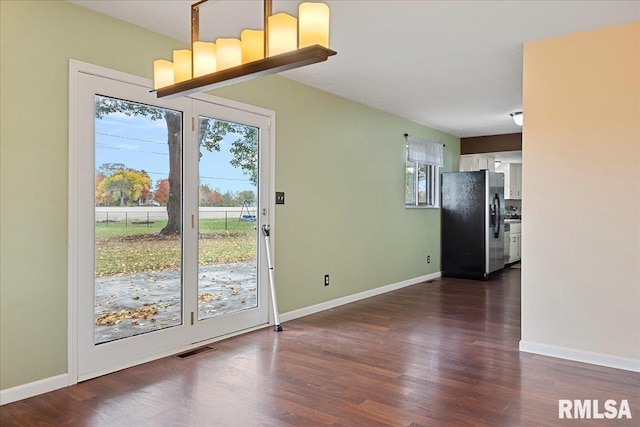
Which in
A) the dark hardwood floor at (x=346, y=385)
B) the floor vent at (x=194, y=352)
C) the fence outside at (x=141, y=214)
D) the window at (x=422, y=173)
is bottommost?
the dark hardwood floor at (x=346, y=385)

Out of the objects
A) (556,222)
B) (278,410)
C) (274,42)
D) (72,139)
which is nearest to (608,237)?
(556,222)

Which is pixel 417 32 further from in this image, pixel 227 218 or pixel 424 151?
pixel 424 151

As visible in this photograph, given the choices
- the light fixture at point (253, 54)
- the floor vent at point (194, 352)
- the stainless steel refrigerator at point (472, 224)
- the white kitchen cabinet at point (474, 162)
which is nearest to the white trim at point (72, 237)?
the floor vent at point (194, 352)

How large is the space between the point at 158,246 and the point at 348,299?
263cm

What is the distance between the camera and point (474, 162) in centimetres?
798

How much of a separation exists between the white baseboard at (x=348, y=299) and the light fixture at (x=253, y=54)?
280cm

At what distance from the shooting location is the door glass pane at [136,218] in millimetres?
3074

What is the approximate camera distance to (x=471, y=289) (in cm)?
629

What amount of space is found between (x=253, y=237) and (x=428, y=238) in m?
3.78

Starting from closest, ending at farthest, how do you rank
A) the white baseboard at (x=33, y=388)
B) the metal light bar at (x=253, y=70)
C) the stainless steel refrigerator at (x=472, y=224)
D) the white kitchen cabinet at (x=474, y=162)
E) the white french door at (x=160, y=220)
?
the metal light bar at (x=253, y=70) → the white baseboard at (x=33, y=388) → the white french door at (x=160, y=220) → the stainless steel refrigerator at (x=472, y=224) → the white kitchen cabinet at (x=474, y=162)

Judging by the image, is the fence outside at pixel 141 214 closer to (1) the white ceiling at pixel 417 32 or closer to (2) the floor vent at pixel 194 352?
(2) the floor vent at pixel 194 352

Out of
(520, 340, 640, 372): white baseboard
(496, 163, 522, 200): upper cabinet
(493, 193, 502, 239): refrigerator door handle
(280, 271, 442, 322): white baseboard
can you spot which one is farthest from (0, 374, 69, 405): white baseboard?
(496, 163, 522, 200): upper cabinet

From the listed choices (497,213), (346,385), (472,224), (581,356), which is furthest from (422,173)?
(346,385)

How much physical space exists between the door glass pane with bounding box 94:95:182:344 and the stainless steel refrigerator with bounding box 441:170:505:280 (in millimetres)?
4995
